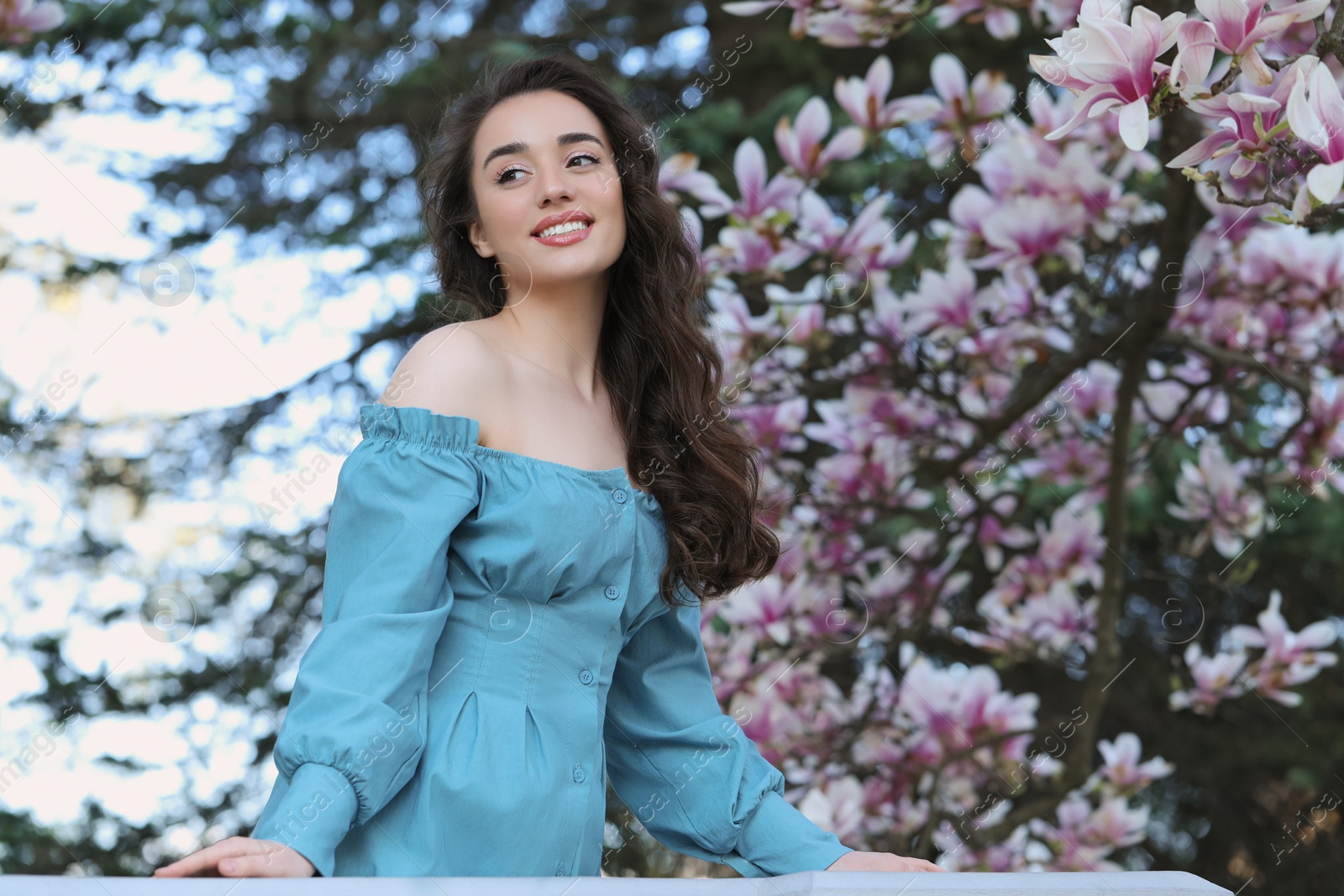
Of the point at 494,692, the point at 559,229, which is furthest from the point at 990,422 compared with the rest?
the point at 494,692

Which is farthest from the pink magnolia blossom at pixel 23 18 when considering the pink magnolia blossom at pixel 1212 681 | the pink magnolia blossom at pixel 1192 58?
the pink magnolia blossom at pixel 1212 681

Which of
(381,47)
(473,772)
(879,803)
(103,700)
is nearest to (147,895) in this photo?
(473,772)

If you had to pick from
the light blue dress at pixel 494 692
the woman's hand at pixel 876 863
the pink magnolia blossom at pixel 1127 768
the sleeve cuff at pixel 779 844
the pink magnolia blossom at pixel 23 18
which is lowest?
the pink magnolia blossom at pixel 1127 768

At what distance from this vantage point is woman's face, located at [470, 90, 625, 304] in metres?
1.48

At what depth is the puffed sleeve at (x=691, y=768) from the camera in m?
1.39

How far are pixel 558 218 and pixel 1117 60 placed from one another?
63 centimetres

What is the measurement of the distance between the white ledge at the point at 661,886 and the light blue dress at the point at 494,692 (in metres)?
0.18

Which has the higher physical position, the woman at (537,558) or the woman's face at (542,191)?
the woman's face at (542,191)

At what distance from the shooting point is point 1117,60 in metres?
1.14

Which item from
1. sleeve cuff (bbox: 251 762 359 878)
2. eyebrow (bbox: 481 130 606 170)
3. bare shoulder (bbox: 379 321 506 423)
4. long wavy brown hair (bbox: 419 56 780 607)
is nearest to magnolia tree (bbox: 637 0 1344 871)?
long wavy brown hair (bbox: 419 56 780 607)

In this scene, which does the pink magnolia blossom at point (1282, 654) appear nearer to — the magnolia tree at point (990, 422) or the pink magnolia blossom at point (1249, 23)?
the magnolia tree at point (990, 422)

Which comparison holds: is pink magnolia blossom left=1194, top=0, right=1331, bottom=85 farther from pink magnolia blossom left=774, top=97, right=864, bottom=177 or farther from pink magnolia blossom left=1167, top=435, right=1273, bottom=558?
pink magnolia blossom left=1167, top=435, right=1273, bottom=558

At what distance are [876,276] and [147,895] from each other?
190 cm

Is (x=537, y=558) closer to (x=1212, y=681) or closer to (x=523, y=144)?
(x=523, y=144)
